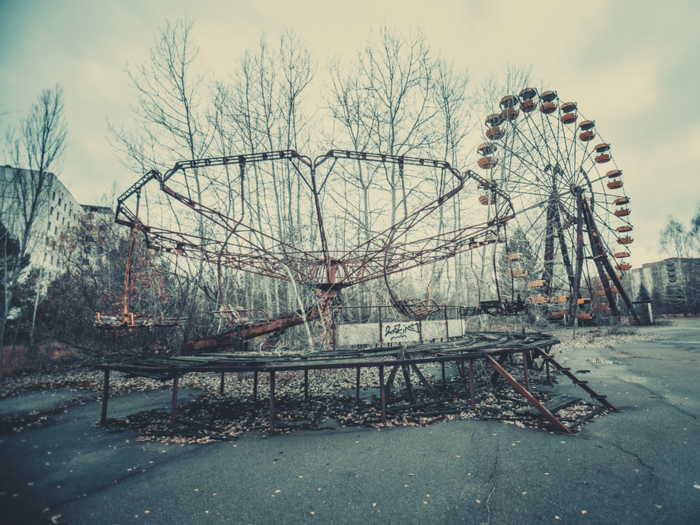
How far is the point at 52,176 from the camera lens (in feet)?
45.6

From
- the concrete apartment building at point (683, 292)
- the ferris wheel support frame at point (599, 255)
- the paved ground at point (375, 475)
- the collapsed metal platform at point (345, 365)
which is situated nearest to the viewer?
the paved ground at point (375, 475)

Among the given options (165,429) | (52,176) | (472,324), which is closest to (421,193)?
(472,324)

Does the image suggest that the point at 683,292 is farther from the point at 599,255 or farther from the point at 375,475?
the point at 375,475

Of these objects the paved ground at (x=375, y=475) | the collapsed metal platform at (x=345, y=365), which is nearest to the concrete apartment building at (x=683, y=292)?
the collapsed metal platform at (x=345, y=365)

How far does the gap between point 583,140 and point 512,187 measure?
614 centimetres

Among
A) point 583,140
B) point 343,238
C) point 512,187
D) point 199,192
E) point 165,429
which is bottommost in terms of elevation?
point 165,429

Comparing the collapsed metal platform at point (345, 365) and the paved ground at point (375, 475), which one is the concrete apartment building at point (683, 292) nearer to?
the collapsed metal platform at point (345, 365)

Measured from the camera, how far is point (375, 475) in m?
3.79

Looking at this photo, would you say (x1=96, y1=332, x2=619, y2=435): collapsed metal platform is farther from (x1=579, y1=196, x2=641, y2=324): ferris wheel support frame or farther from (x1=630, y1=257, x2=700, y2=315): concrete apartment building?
(x1=630, y1=257, x2=700, y2=315): concrete apartment building

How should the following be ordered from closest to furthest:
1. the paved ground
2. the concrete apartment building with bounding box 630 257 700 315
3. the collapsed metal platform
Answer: the paved ground < the collapsed metal platform < the concrete apartment building with bounding box 630 257 700 315

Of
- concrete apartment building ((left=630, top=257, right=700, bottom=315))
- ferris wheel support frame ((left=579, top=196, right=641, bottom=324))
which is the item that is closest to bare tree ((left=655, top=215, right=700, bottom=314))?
concrete apartment building ((left=630, top=257, right=700, bottom=315))

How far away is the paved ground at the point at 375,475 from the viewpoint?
3031 mm

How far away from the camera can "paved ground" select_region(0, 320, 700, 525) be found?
3.03 meters

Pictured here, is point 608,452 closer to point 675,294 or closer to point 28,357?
point 28,357
